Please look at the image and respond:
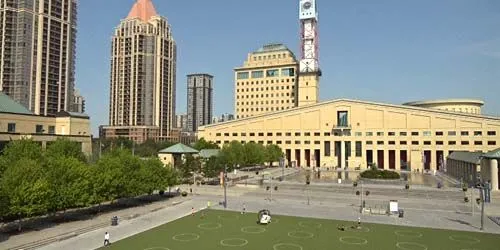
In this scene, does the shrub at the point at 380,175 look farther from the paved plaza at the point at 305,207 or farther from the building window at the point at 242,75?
the building window at the point at 242,75

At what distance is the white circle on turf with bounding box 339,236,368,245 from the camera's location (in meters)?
32.4

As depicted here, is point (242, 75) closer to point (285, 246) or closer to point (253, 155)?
point (253, 155)

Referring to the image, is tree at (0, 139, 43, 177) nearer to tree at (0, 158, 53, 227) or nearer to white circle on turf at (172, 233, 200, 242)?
tree at (0, 158, 53, 227)

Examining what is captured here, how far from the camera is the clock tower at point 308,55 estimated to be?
473 ft

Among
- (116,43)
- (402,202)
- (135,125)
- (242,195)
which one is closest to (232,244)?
(242,195)

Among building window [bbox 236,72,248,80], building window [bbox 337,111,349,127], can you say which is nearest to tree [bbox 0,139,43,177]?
building window [bbox 337,111,349,127]

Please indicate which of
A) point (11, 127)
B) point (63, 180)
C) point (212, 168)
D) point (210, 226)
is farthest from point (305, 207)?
point (11, 127)

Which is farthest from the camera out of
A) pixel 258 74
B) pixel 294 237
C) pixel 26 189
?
pixel 258 74

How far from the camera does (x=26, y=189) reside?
109ft

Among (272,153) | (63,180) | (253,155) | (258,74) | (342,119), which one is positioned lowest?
(63,180)

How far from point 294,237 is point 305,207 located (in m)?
16.4

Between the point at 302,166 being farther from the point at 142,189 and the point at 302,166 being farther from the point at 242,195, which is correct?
the point at 142,189

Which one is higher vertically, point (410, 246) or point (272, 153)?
point (272, 153)

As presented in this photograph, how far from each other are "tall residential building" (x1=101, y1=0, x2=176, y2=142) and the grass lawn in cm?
15188
